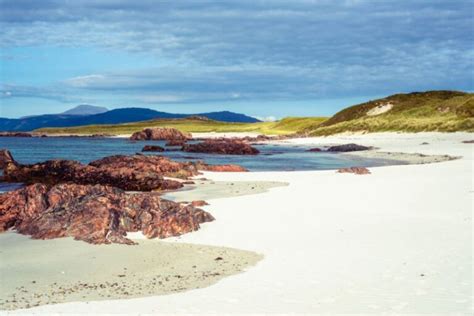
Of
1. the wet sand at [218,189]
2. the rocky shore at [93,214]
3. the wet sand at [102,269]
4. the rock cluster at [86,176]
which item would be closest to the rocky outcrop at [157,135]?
the rock cluster at [86,176]

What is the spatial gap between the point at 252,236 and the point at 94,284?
424 centimetres

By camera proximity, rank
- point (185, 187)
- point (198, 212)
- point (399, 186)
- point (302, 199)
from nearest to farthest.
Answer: point (198, 212), point (302, 199), point (399, 186), point (185, 187)

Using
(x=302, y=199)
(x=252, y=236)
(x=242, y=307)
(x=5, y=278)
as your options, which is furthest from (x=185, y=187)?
(x=242, y=307)

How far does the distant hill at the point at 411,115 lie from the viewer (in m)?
66.7

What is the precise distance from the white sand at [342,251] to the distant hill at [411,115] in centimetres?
4634

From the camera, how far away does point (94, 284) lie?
966 centimetres

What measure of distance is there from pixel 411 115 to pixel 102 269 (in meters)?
80.0

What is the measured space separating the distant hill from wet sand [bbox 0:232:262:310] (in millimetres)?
54037

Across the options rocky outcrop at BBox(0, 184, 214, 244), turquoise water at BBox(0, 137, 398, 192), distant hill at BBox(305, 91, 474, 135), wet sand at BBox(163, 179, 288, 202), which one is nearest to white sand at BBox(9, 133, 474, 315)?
rocky outcrop at BBox(0, 184, 214, 244)

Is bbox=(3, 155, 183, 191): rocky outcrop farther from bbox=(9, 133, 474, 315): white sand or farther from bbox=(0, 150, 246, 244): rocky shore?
bbox=(0, 150, 246, 244): rocky shore

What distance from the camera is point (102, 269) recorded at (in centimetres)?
1064

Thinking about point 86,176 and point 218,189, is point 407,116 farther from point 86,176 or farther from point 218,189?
point 86,176

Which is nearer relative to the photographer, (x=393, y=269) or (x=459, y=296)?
(x=459, y=296)

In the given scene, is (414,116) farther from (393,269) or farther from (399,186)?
(393,269)
